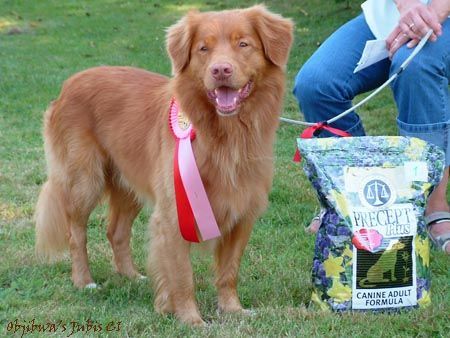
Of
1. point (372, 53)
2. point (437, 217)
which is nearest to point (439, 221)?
point (437, 217)

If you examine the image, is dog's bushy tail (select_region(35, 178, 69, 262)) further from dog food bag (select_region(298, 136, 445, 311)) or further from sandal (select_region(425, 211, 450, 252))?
sandal (select_region(425, 211, 450, 252))

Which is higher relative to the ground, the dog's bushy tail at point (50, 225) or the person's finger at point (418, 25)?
the person's finger at point (418, 25)

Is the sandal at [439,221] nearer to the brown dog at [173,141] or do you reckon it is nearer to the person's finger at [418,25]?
→ the person's finger at [418,25]

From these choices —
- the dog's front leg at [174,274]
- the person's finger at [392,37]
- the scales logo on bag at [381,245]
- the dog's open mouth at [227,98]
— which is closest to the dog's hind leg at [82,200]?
the dog's front leg at [174,274]

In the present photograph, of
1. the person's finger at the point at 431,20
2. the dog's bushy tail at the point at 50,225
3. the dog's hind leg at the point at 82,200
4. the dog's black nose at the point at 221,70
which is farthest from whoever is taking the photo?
the dog's bushy tail at the point at 50,225

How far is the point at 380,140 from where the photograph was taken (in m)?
3.36

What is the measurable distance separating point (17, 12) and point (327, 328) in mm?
12984

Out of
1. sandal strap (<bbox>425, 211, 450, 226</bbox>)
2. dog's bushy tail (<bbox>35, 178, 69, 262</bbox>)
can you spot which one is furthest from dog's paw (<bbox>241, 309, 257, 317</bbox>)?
sandal strap (<bbox>425, 211, 450, 226</bbox>)

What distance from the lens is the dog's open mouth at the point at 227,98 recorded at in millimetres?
3146

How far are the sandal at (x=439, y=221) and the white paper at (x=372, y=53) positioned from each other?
3.13 feet

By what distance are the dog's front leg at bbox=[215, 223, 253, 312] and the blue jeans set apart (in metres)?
0.96

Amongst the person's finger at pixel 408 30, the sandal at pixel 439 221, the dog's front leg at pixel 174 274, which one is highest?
the person's finger at pixel 408 30

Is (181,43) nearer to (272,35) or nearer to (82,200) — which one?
(272,35)

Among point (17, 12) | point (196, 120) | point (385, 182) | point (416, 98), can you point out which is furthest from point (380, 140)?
point (17, 12)
